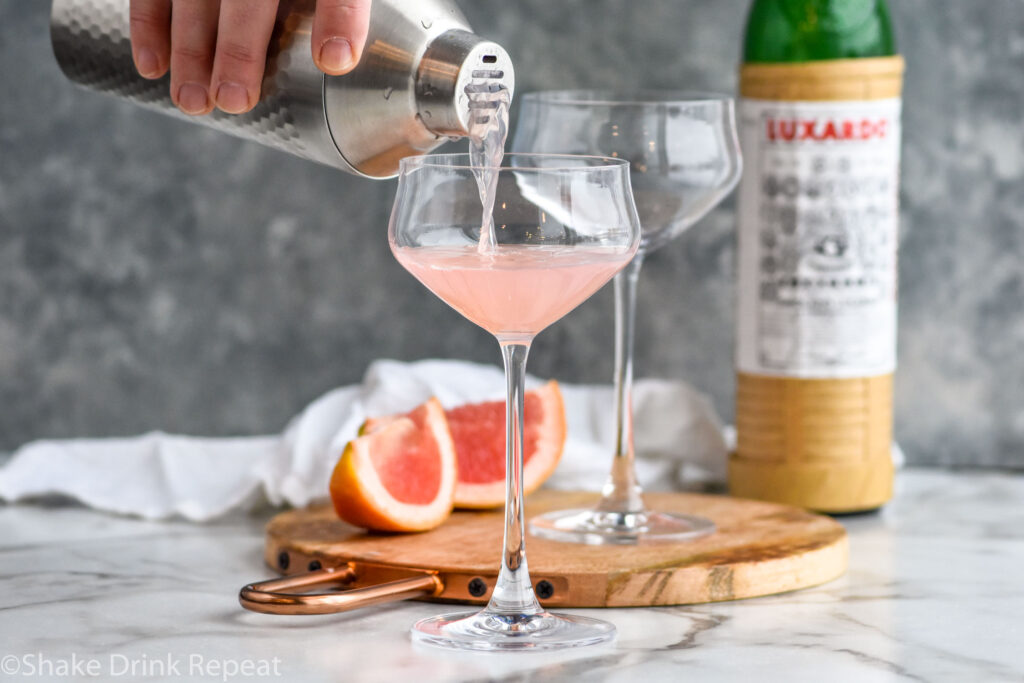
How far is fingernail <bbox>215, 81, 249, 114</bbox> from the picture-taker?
1.16 meters

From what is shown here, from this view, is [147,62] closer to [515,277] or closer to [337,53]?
[337,53]

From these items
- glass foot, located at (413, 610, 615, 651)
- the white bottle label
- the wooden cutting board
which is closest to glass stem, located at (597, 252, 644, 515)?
the wooden cutting board

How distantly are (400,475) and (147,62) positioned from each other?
1.56 ft

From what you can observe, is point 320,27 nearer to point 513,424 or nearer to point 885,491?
point 513,424

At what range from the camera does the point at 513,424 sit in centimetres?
107

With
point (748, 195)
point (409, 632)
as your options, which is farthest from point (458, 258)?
point (748, 195)

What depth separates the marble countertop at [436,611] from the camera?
1.03 m

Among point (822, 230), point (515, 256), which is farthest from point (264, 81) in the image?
point (822, 230)

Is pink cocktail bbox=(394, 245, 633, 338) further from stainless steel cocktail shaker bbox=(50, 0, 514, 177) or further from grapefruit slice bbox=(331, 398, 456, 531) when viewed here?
grapefruit slice bbox=(331, 398, 456, 531)

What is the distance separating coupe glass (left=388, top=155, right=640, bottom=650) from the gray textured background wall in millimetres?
900

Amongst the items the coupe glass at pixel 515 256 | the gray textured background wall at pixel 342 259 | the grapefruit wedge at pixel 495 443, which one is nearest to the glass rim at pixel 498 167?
the coupe glass at pixel 515 256

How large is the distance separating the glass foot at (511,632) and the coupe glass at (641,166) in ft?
0.81

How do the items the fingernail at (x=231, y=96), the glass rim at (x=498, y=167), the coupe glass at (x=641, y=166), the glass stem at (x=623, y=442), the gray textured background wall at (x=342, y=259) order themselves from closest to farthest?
the glass rim at (x=498, y=167) → the fingernail at (x=231, y=96) → the coupe glass at (x=641, y=166) → the glass stem at (x=623, y=442) → the gray textured background wall at (x=342, y=259)

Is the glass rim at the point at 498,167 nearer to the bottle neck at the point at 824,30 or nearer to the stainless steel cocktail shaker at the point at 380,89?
the stainless steel cocktail shaker at the point at 380,89
